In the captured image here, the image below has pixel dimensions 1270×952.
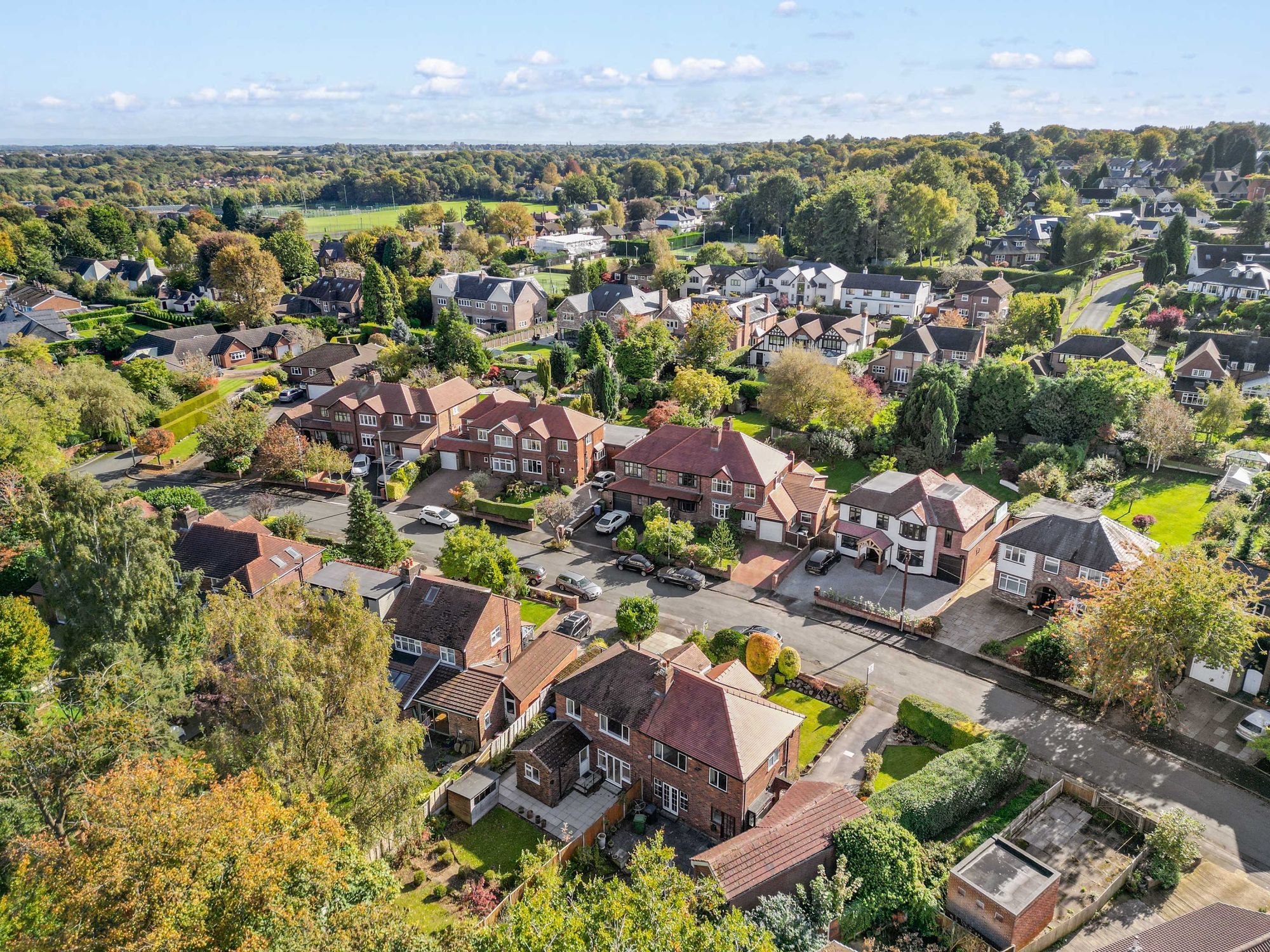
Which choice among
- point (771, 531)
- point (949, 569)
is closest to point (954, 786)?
point (949, 569)

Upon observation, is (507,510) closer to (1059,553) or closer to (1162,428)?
(1059,553)

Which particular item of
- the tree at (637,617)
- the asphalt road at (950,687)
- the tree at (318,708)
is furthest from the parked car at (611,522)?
the tree at (318,708)

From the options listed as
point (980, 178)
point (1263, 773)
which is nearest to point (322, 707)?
point (1263, 773)

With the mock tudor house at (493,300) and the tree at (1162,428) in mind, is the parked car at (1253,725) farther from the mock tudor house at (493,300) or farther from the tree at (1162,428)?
the mock tudor house at (493,300)

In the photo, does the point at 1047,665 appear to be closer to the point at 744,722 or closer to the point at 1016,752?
the point at 1016,752

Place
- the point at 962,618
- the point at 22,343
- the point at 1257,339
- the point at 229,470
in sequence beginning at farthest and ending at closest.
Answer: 1. the point at 22,343
2. the point at 1257,339
3. the point at 229,470
4. the point at 962,618

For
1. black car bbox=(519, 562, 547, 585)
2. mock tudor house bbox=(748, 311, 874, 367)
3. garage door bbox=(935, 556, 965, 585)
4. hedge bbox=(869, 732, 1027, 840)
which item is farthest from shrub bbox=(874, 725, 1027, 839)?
mock tudor house bbox=(748, 311, 874, 367)
